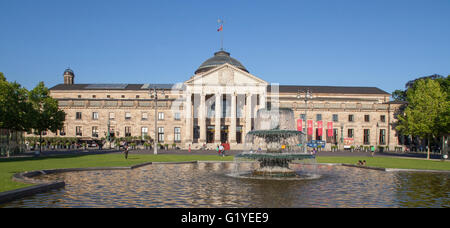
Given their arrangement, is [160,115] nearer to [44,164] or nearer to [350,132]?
[350,132]

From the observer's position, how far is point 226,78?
235ft

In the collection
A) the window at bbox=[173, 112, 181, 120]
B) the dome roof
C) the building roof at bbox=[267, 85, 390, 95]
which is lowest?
the window at bbox=[173, 112, 181, 120]

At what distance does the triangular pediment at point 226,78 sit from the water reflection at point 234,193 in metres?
53.3

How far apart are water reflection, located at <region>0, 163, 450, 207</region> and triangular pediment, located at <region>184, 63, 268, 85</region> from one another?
175 feet

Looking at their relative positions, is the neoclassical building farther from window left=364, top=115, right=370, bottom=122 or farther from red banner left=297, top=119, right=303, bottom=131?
window left=364, top=115, right=370, bottom=122

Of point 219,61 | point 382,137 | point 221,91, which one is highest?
point 219,61

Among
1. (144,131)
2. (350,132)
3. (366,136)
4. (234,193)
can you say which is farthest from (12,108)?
(366,136)

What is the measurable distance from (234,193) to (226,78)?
5824 cm

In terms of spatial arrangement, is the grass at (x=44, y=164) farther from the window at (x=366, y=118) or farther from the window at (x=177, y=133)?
the window at (x=366, y=118)

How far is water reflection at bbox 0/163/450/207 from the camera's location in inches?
474

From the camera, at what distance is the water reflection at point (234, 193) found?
1205cm

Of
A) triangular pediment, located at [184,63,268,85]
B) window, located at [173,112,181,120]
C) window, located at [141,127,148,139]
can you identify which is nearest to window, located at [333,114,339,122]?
triangular pediment, located at [184,63,268,85]

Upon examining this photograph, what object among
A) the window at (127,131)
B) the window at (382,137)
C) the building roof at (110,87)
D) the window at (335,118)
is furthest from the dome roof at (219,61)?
the window at (382,137)
